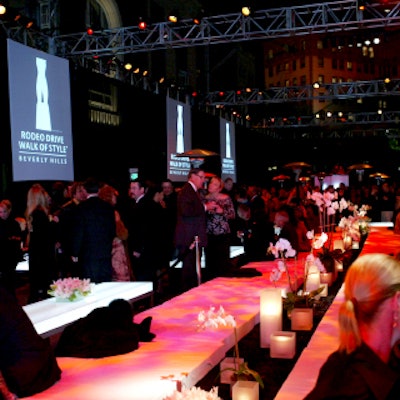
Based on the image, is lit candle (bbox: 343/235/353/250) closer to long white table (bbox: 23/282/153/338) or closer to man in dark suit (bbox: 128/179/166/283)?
man in dark suit (bbox: 128/179/166/283)

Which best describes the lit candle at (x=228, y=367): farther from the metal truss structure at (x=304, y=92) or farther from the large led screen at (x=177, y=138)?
the metal truss structure at (x=304, y=92)

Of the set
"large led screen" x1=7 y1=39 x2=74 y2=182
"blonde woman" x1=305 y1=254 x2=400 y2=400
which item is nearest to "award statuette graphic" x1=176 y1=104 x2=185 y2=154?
"large led screen" x1=7 y1=39 x2=74 y2=182

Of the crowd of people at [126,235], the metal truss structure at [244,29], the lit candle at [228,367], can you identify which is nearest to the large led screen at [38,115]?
the crowd of people at [126,235]

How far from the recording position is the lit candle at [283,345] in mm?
3990

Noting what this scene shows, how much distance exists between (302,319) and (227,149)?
14013mm

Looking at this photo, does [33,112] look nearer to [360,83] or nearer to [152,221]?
[152,221]

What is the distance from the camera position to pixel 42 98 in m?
9.16

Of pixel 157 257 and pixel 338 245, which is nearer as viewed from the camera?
pixel 157 257

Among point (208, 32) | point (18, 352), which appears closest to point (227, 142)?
point (208, 32)

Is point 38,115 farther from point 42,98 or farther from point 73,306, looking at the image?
point 73,306

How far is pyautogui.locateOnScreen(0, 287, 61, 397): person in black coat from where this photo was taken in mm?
2635

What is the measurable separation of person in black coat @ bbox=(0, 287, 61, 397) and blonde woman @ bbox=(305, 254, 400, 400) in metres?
1.48

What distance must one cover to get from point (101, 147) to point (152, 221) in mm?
6638

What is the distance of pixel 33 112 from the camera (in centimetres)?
895
